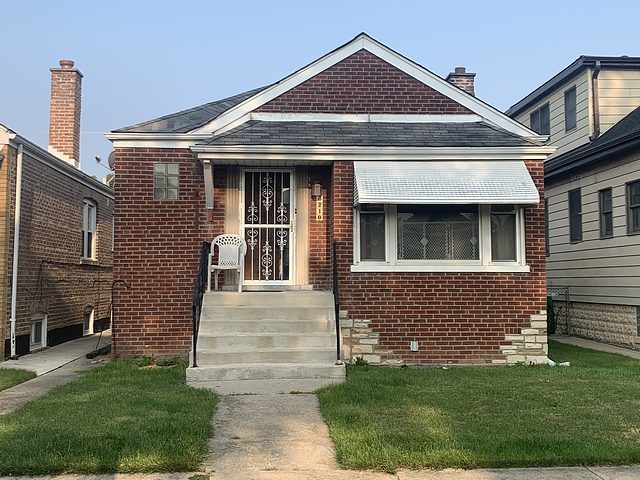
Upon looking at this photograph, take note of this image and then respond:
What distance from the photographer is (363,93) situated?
34.8ft

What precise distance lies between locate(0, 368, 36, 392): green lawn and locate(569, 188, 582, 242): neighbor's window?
38.1 ft

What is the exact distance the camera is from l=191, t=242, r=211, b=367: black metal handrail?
7.90 meters

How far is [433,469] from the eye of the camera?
4.55 meters

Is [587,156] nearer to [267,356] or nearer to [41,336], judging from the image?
[267,356]

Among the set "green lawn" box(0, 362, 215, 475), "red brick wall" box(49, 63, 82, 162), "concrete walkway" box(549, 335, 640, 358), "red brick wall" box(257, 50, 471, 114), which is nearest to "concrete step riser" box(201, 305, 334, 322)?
"green lawn" box(0, 362, 215, 475)

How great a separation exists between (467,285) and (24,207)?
7.96 metres

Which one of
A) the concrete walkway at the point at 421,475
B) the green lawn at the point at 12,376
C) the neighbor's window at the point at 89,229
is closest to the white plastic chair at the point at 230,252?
the green lawn at the point at 12,376

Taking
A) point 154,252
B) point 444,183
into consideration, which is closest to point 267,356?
point 154,252

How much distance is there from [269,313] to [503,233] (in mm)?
3990

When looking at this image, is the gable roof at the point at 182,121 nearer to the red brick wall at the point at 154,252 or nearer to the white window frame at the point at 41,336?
the red brick wall at the point at 154,252

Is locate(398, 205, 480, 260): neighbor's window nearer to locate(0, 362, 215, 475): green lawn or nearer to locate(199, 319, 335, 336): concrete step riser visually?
locate(199, 319, 335, 336): concrete step riser

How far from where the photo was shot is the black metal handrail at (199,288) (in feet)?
25.9

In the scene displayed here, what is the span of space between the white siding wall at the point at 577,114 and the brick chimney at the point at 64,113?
39.6 ft

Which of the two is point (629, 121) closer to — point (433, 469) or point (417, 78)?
point (417, 78)
